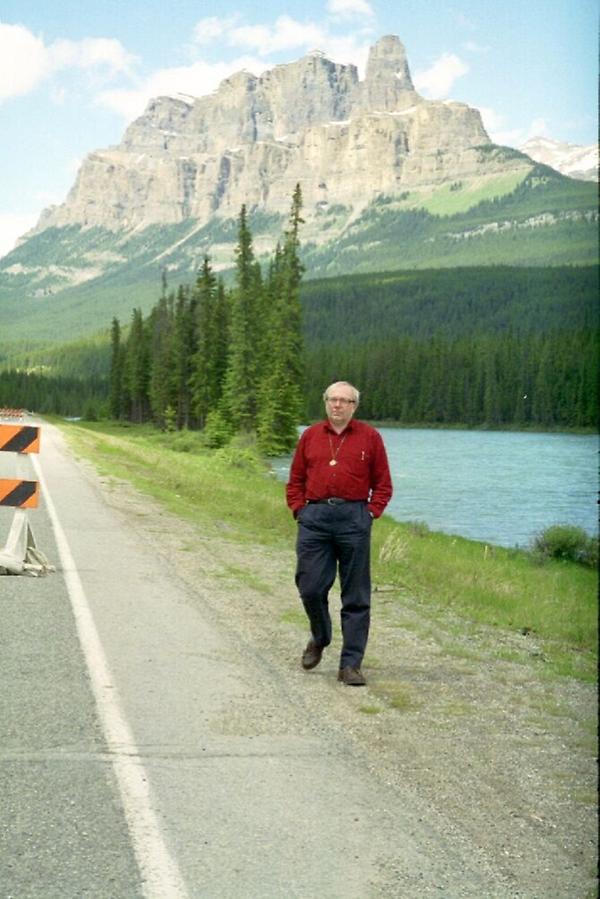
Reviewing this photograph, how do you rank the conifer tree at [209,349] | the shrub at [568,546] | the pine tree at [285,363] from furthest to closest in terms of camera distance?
the conifer tree at [209,349], the pine tree at [285,363], the shrub at [568,546]

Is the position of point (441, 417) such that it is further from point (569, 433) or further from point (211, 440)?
point (211, 440)

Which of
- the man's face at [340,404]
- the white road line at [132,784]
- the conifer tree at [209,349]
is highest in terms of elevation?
the conifer tree at [209,349]

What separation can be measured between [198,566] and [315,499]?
7036 mm

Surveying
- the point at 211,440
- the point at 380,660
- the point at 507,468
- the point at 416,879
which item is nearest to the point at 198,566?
the point at 380,660

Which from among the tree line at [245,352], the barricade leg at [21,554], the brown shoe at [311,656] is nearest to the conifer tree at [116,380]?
the tree line at [245,352]

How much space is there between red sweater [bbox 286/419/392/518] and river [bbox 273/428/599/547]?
18.7 meters

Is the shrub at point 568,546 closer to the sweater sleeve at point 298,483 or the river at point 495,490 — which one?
the river at point 495,490

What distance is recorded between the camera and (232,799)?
5.61m

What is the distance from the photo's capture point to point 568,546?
25.1 meters

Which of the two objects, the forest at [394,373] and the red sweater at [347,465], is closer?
the red sweater at [347,465]

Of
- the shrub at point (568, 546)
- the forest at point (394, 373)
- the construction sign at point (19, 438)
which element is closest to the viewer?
the construction sign at point (19, 438)

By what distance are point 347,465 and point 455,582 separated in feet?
26.5

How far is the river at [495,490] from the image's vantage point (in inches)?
1201

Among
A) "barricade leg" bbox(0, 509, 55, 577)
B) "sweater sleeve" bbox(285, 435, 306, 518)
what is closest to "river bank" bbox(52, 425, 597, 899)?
"sweater sleeve" bbox(285, 435, 306, 518)
